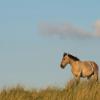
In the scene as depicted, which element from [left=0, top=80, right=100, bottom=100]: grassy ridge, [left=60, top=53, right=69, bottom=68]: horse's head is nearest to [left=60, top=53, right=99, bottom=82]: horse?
[left=60, top=53, right=69, bottom=68]: horse's head

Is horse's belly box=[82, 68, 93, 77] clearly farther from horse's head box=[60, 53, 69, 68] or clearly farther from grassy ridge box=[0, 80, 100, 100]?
grassy ridge box=[0, 80, 100, 100]

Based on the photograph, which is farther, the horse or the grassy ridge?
the horse

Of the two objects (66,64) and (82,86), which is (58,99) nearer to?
(82,86)

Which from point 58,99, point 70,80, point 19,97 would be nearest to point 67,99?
point 58,99

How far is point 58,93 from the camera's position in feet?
74.5

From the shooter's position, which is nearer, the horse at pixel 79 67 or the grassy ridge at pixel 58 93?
the grassy ridge at pixel 58 93

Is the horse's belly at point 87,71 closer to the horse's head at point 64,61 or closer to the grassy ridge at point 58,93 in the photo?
the horse's head at point 64,61

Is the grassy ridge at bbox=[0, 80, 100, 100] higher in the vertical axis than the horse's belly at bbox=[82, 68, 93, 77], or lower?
lower

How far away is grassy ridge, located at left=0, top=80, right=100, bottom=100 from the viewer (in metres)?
22.1

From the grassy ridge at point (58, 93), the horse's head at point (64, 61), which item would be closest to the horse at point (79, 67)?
the horse's head at point (64, 61)

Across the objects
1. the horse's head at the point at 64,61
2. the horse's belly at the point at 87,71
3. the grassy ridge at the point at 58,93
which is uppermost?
the horse's head at the point at 64,61

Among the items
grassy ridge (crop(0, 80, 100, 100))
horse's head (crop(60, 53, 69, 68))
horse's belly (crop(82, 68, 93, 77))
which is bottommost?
grassy ridge (crop(0, 80, 100, 100))

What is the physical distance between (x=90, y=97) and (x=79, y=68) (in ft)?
28.5

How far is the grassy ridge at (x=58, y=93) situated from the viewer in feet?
72.6
